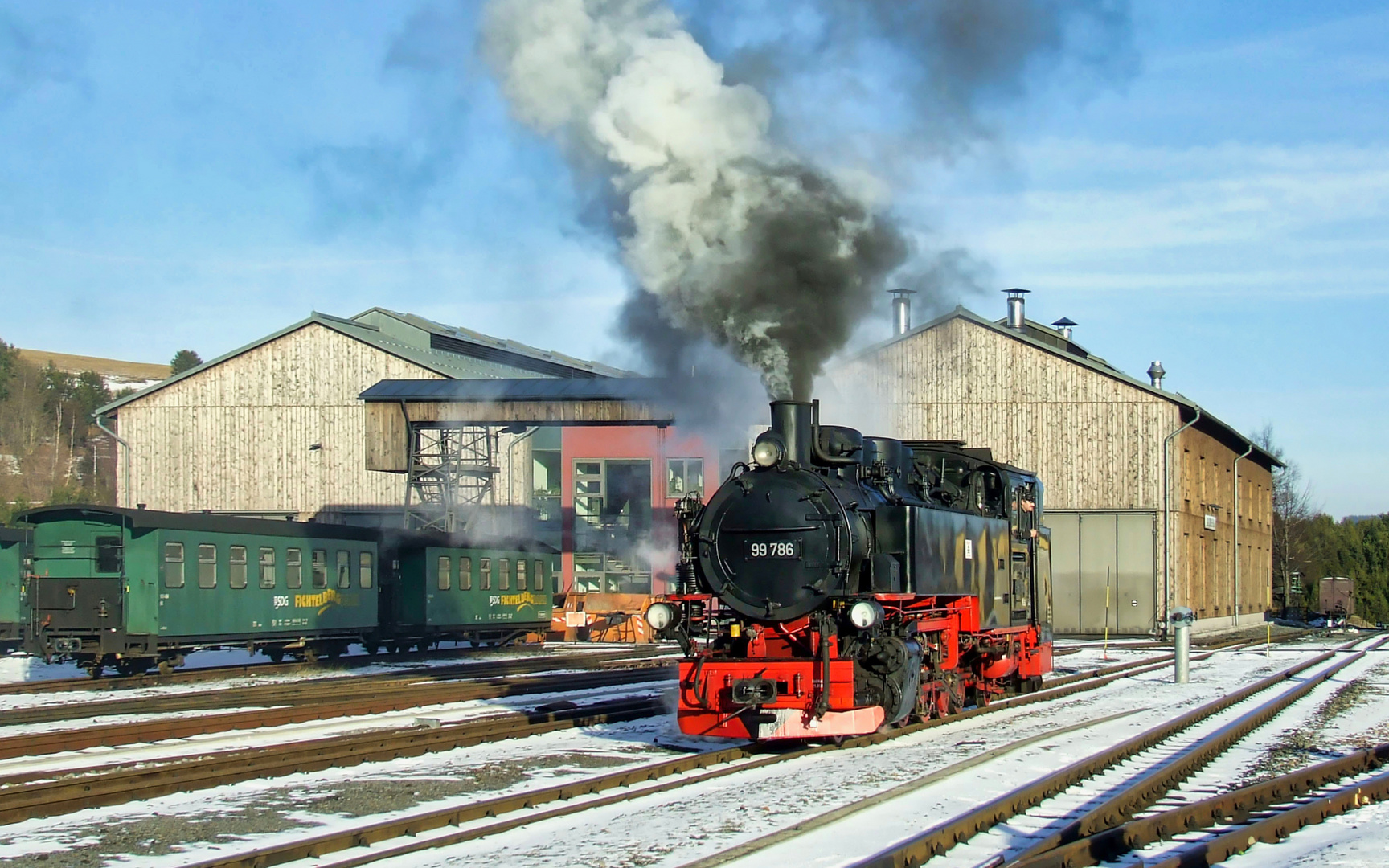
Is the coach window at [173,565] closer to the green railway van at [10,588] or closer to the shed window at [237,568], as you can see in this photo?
the shed window at [237,568]

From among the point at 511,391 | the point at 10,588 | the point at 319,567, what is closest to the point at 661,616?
the point at 319,567

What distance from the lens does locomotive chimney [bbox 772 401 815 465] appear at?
1286 cm

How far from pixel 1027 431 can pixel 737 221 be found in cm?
2665

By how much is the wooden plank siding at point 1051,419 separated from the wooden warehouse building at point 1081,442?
3 cm

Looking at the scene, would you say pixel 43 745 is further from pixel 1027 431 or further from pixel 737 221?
pixel 1027 431

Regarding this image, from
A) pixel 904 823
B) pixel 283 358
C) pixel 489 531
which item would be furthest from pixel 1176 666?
pixel 283 358

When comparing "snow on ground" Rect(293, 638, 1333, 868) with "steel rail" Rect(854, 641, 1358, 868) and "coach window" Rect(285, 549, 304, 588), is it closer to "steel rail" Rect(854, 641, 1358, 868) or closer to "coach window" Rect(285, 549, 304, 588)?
"steel rail" Rect(854, 641, 1358, 868)

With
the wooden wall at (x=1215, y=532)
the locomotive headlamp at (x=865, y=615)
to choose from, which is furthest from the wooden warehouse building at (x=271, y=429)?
the locomotive headlamp at (x=865, y=615)

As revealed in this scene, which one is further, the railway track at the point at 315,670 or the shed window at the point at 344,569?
the shed window at the point at 344,569

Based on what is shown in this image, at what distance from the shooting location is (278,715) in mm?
15070

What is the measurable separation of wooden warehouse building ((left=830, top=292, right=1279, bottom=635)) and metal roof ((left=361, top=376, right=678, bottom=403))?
321 inches

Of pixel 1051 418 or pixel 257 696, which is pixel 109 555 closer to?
pixel 257 696

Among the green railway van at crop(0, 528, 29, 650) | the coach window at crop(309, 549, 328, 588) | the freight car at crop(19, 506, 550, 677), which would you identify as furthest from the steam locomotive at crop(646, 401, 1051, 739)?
the green railway van at crop(0, 528, 29, 650)

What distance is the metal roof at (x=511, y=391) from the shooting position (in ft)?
108
